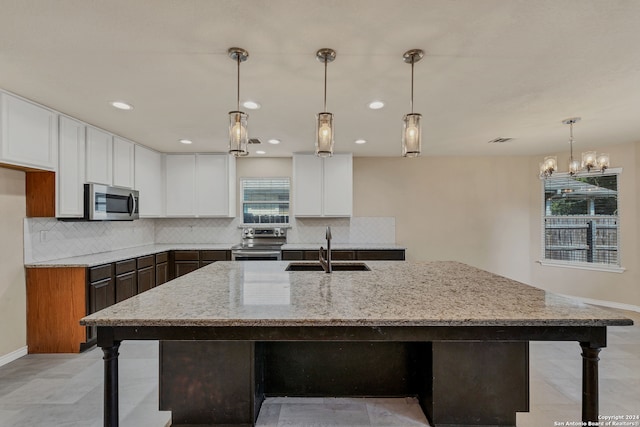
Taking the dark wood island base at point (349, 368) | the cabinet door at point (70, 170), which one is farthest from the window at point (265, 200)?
the dark wood island base at point (349, 368)

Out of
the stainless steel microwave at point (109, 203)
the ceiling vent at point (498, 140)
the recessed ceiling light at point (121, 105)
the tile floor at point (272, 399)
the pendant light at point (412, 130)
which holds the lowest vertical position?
the tile floor at point (272, 399)

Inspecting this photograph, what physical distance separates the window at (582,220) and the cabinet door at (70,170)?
21.3 feet

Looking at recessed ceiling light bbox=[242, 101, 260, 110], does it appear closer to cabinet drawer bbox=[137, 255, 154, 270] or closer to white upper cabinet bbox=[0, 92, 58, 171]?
white upper cabinet bbox=[0, 92, 58, 171]

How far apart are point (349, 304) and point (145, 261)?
11.2 ft

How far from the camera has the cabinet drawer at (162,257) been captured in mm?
4328

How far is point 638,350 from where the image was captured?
3148 millimetres

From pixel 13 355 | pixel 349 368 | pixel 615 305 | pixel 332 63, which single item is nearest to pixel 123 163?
pixel 13 355

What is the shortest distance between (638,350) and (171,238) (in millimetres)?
6109

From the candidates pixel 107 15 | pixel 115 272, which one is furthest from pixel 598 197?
pixel 115 272

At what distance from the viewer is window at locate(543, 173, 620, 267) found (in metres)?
4.60

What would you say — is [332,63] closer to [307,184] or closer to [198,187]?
[307,184]

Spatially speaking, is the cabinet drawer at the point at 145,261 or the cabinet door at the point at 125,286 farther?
the cabinet drawer at the point at 145,261

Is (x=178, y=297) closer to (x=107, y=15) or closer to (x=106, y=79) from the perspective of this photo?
(x=107, y=15)

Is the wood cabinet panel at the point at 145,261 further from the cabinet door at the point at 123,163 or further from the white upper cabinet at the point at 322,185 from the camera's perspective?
the white upper cabinet at the point at 322,185
